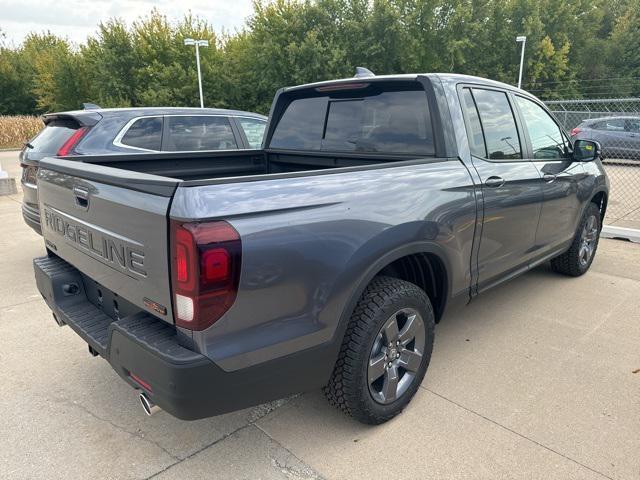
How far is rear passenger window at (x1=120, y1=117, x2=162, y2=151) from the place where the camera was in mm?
5414

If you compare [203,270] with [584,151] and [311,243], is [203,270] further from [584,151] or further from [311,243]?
[584,151]

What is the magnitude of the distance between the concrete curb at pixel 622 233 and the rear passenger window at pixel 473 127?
4510mm

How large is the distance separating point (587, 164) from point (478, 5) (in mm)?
37346

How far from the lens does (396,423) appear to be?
262cm

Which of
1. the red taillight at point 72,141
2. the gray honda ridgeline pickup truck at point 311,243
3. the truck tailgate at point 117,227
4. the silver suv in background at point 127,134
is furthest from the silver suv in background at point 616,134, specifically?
the truck tailgate at point 117,227

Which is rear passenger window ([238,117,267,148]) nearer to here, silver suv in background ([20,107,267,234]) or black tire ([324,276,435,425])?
silver suv in background ([20,107,267,234])

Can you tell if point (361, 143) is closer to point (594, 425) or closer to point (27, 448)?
point (594, 425)

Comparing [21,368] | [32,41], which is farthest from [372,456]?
[32,41]

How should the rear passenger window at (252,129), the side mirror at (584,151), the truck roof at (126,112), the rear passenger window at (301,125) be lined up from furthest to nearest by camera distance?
the rear passenger window at (252,129) → the truck roof at (126,112) → the side mirror at (584,151) → the rear passenger window at (301,125)

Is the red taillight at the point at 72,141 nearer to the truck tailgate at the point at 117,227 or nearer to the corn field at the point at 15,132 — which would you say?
the truck tailgate at the point at 117,227

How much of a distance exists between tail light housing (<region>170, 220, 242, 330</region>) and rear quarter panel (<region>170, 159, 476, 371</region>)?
0.04 m

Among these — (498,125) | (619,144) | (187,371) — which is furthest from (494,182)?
(619,144)

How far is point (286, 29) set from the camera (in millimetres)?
33719

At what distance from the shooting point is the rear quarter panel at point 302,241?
1.81 metres
